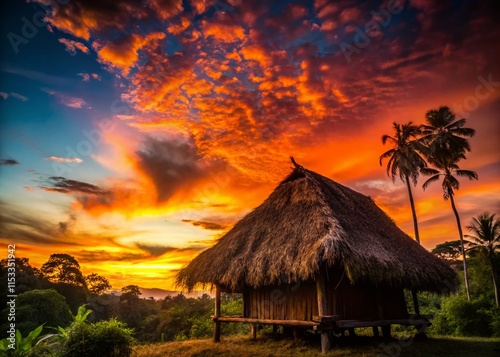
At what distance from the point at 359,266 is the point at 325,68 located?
24.3 feet

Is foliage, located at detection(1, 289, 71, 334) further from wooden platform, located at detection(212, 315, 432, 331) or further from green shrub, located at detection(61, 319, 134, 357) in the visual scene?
green shrub, located at detection(61, 319, 134, 357)

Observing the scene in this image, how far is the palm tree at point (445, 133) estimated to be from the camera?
85.3 ft

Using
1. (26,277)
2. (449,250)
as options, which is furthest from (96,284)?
(449,250)

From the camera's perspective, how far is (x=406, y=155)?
976 inches

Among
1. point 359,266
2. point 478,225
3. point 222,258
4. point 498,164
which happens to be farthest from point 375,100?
point 478,225

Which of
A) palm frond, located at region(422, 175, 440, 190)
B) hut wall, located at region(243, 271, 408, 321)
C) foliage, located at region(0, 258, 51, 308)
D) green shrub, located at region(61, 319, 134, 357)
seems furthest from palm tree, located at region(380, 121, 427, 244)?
foliage, located at region(0, 258, 51, 308)

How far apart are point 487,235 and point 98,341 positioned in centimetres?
3235

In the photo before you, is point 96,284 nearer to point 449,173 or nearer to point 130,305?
point 130,305

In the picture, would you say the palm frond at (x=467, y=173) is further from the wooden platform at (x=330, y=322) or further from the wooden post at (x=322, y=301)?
the wooden post at (x=322, y=301)

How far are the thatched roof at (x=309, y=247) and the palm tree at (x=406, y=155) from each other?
10.4 meters

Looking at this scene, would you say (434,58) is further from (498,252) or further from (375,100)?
(498,252)

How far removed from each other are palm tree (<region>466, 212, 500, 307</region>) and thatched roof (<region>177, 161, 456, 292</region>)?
63.8 feet

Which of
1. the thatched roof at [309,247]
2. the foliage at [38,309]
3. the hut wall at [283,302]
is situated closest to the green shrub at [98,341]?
the thatched roof at [309,247]

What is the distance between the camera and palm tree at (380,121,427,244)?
24.6m
